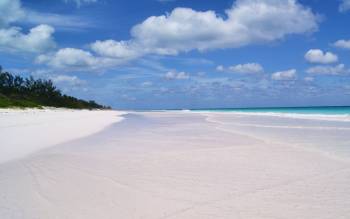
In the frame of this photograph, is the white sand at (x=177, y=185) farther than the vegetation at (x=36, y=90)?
No

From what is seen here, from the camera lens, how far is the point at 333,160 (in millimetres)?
8328

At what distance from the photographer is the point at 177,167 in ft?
25.2

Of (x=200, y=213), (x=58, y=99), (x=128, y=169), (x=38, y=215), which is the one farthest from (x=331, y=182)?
(x=58, y=99)

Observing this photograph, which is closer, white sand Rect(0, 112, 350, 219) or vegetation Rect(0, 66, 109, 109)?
white sand Rect(0, 112, 350, 219)

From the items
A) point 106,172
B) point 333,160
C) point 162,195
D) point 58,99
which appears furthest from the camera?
point 58,99

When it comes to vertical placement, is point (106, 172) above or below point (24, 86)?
below

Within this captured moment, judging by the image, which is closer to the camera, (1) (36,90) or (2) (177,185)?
(2) (177,185)

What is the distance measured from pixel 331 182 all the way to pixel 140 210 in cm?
352

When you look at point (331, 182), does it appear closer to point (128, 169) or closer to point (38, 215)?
point (128, 169)

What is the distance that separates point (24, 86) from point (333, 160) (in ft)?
335

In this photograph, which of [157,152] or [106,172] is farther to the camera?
[157,152]

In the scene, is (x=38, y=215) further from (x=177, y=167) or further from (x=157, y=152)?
(x=157, y=152)

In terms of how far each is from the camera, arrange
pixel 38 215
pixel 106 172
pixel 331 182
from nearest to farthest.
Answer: pixel 38 215
pixel 331 182
pixel 106 172

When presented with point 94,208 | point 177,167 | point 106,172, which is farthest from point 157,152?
point 94,208
